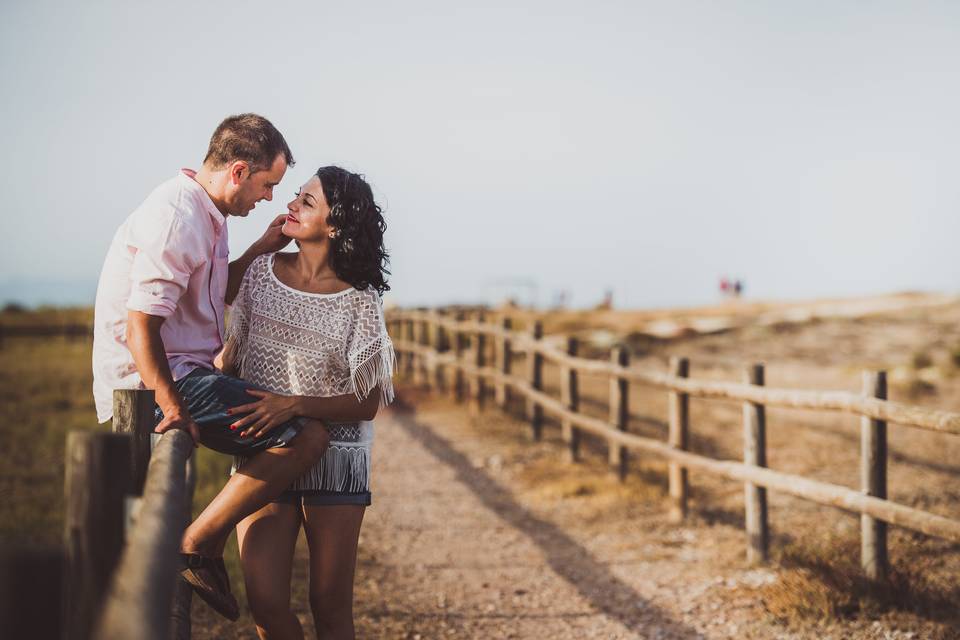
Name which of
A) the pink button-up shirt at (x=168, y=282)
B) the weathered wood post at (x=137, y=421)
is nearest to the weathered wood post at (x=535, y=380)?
the pink button-up shirt at (x=168, y=282)

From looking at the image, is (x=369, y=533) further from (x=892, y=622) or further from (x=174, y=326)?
(x=174, y=326)

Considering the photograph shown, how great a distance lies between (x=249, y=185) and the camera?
2734 millimetres

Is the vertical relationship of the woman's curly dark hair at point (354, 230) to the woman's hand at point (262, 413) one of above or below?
above

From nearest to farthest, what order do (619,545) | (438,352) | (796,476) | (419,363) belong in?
1. (796,476)
2. (619,545)
3. (438,352)
4. (419,363)

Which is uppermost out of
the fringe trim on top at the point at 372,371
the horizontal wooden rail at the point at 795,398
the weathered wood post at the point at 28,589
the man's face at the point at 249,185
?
the man's face at the point at 249,185

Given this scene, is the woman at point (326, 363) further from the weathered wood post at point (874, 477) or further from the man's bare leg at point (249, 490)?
the weathered wood post at point (874, 477)


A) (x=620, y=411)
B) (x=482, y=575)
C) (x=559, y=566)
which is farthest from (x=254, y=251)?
(x=620, y=411)

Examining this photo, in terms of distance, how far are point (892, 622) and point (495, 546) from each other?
2.58 meters

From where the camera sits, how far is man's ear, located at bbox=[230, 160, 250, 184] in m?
2.70

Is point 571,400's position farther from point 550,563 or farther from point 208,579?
point 208,579

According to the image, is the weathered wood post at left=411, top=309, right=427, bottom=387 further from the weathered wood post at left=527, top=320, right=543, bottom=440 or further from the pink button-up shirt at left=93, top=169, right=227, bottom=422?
the pink button-up shirt at left=93, top=169, right=227, bottom=422

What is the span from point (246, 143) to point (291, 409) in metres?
0.81

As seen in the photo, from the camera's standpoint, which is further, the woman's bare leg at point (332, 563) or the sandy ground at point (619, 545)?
the sandy ground at point (619, 545)

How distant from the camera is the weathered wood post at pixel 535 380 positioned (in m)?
9.80
